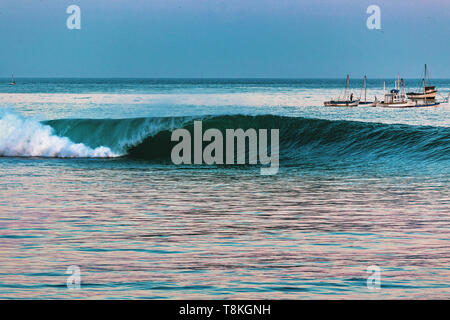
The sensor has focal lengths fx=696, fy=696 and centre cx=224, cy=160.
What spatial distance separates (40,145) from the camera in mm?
27422

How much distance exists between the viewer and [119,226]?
415 inches
